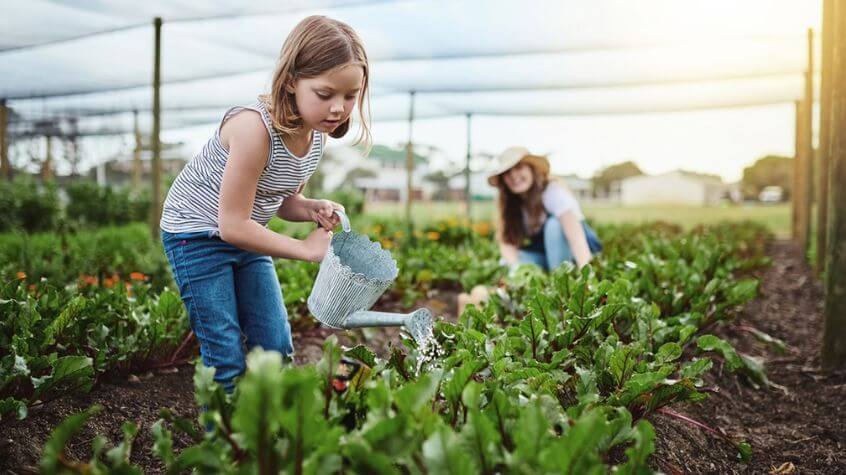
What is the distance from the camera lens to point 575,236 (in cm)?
467

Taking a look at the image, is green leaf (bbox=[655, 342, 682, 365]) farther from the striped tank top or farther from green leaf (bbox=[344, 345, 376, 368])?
the striped tank top

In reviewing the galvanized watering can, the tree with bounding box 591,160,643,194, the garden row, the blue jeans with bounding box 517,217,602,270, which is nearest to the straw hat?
the blue jeans with bounding box 517,217,602,270

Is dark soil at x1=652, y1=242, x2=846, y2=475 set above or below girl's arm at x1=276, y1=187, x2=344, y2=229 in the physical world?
below

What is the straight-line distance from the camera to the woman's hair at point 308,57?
202 centimetres

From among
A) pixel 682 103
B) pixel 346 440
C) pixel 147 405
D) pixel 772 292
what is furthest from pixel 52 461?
pixel 682 103

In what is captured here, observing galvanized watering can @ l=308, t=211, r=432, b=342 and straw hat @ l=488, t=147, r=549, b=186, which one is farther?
straw hat @ l=488, t=147, r=549, b=186

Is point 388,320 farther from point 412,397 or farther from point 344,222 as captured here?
point 412,397

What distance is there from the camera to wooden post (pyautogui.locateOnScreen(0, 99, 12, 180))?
8914 mm

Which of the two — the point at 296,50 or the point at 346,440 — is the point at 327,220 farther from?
the point at 346,440

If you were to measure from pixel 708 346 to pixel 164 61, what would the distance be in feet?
21.6

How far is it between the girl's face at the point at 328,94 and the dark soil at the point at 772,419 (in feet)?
4.43

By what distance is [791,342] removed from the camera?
4660mm

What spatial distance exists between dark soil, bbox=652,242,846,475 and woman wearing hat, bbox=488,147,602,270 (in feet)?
3.78

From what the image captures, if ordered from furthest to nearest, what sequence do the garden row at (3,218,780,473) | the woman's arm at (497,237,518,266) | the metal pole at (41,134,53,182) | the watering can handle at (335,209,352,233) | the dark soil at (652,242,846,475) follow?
the metal pole at (41,134,53,182) < the woman's arm at (497,237,518,266) < the dark soil at (652,242,846,475) < the watering can handle at (335,209,352,233) < the garden row at (3,218,780,473)
